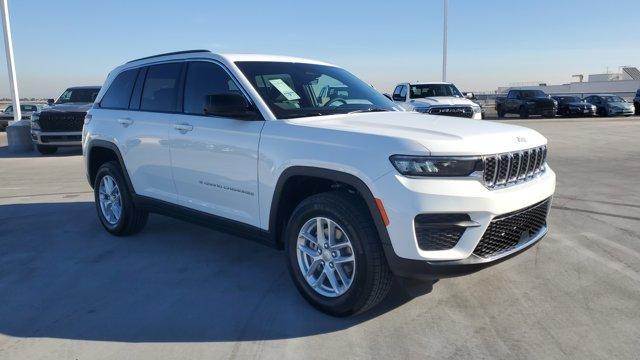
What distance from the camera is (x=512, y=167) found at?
3549mm

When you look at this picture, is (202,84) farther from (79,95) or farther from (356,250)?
(79,95)

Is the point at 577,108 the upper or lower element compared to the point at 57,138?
lower

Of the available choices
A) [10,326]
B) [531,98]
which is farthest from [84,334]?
[531,98]

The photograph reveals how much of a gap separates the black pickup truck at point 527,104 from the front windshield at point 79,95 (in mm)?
23544

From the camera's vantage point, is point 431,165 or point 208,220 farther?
point 208,220

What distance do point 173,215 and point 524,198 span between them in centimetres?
320

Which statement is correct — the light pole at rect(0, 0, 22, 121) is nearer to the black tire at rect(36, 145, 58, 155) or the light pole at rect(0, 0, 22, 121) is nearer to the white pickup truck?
the black tire at rect(36, 145, 58, 155)

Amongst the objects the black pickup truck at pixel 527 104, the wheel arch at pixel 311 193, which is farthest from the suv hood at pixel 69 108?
the black pickup truck at pixel 527 104

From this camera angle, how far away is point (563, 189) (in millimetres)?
8023

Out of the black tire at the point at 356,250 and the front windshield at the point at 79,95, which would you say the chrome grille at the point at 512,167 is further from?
the front windshield at the point at 79,95

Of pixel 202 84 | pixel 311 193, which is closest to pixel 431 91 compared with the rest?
pixel 202 84

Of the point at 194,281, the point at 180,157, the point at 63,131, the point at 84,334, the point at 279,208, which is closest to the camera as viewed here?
the point at 84,334

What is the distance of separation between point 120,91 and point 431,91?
12400 millimetres

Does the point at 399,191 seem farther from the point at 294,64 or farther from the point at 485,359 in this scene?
the point at 294,64
